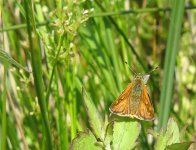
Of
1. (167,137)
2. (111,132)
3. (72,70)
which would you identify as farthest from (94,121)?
(72,70)

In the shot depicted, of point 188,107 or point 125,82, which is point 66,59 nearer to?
point 125,82

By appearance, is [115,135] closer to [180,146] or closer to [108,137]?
[108,137]

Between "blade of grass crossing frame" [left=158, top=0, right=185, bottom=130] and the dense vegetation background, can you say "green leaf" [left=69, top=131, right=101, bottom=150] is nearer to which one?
the dense vegetation background

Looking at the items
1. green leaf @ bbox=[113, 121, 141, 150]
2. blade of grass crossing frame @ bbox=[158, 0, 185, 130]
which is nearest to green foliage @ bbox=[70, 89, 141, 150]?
green leaf @ bbox=[113, 121, 141, 150]

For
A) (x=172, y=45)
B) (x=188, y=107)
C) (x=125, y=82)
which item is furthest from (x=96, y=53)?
(x=172, y=45)

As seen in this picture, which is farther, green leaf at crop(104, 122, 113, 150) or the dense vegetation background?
the dense vegetation background

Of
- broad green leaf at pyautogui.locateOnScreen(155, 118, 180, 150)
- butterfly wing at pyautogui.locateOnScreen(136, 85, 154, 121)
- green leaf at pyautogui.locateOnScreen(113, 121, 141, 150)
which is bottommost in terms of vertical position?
broad green leaf at pyautogui.locateOnScreen(155, 118, 180, 150)

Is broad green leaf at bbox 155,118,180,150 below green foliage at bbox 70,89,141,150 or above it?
below
